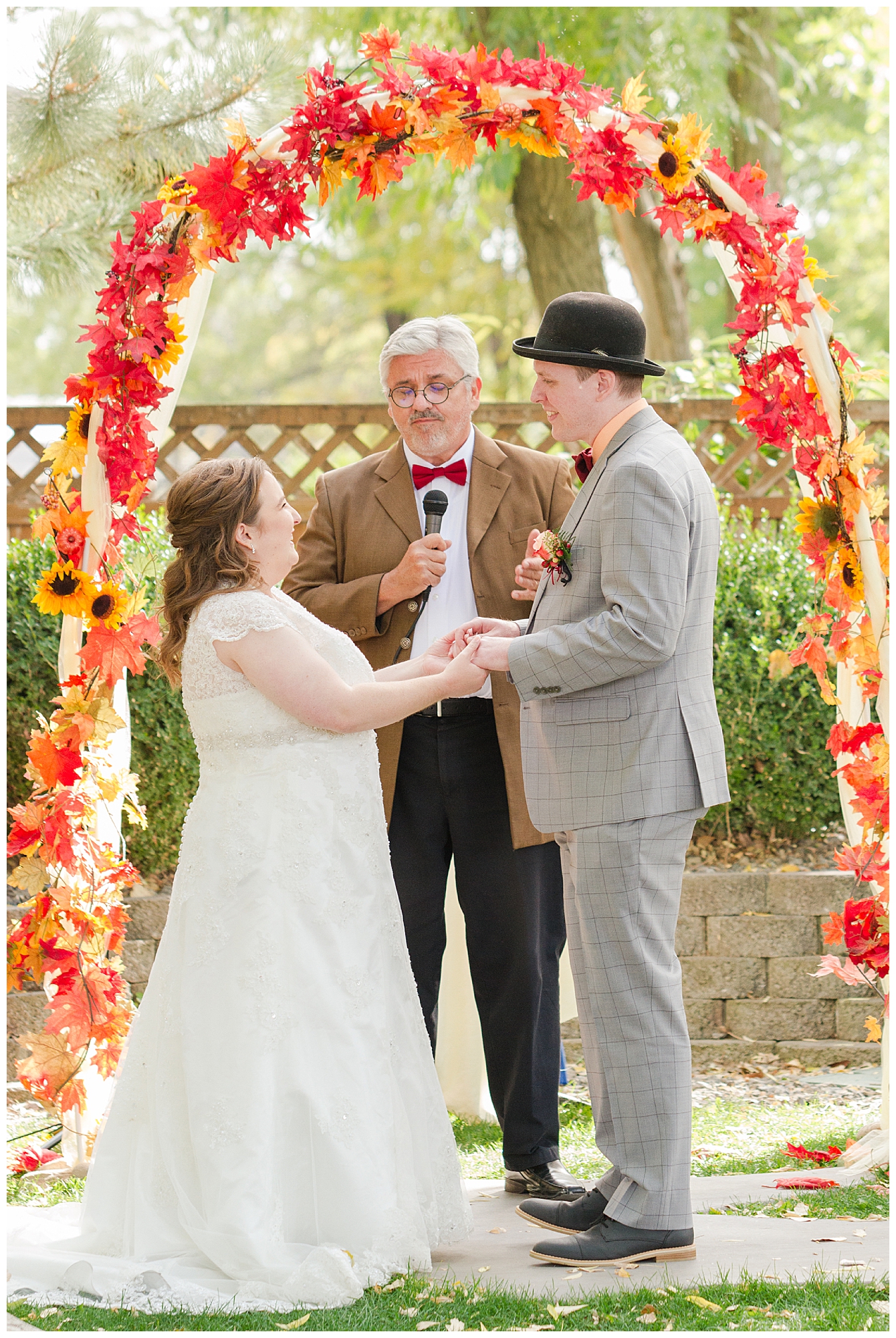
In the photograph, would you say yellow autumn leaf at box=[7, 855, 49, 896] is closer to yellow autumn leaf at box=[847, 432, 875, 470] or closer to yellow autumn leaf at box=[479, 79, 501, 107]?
yellow autumn leaf at box=[479, 79, 501, 107]

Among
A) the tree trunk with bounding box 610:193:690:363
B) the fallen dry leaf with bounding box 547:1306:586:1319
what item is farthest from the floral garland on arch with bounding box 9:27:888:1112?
the tree trunk with bounding box 610:193:690:363

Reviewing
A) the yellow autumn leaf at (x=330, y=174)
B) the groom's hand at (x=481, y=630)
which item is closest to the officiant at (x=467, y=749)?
the groom's hand at (x=481, y=630)

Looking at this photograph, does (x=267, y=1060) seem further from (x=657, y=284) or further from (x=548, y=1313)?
(x=657, y=284)

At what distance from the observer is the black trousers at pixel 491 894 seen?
3.74m

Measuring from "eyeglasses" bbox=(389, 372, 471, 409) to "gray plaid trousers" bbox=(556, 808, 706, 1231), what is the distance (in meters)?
1.41

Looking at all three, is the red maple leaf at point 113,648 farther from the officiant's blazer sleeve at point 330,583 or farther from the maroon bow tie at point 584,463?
the maroon bow tie at point 584,463

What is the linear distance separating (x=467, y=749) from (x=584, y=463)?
0.90 meters

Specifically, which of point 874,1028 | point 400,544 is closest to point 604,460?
point 400,544

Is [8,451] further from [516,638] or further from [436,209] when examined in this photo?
[436,209]

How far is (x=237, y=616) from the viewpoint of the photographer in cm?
312

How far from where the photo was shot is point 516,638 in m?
3.16

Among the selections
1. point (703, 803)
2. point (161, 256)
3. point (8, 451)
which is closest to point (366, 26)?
point (8, 451)

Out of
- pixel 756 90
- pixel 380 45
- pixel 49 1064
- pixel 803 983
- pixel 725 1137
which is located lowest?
pixel 725 1137

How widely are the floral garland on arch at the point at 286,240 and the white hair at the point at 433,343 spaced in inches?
16.2
